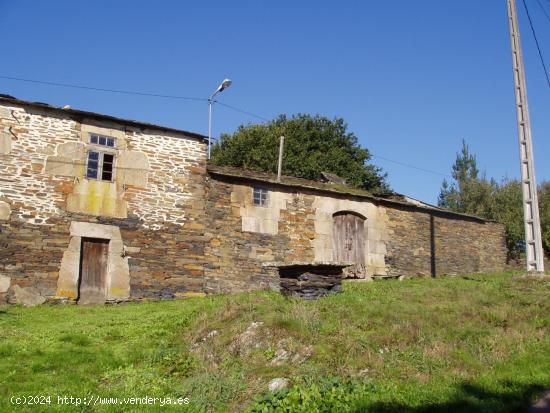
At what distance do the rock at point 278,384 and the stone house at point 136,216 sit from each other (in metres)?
8.34

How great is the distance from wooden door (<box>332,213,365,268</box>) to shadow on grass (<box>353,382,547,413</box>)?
11.8 m

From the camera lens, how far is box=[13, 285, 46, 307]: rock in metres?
12.7

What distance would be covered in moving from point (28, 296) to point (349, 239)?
33.5 feet

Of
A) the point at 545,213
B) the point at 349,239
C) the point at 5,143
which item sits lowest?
the point at 349,239

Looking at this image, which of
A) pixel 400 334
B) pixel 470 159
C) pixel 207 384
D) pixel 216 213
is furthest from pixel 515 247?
pixel 207 384

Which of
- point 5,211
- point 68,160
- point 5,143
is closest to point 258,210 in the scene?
point 68,160

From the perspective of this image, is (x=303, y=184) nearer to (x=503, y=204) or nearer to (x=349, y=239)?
(x=349, y=239)

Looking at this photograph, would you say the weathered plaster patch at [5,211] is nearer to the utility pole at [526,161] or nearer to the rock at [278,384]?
the rock at [278,384]

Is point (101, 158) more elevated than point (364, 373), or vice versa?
point (101, 158)

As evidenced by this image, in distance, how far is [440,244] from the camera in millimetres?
20453

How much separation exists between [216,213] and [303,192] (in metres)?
3.27

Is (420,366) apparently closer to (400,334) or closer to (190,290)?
(400,334)

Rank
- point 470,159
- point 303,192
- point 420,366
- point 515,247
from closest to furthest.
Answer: point 420,366 < point 303,192 < point 515,247 < point 470,159

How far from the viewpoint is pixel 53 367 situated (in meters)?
7.59
